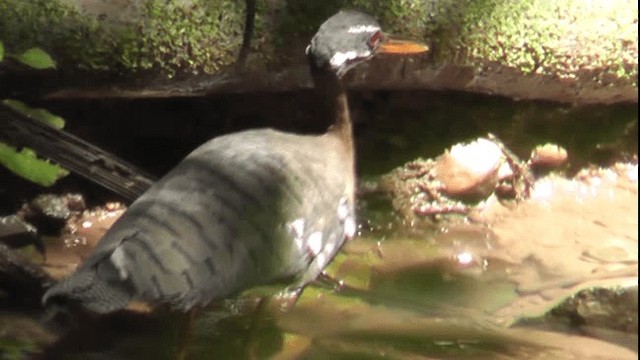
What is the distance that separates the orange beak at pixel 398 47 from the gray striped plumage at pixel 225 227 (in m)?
0.37

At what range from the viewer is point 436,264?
4.35 m

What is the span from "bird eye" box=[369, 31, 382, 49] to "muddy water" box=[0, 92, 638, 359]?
0.65m

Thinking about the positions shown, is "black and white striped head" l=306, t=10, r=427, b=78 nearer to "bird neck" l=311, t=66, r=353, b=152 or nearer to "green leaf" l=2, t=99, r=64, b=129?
"bird neck" l=311, t=66, r=353, b=152

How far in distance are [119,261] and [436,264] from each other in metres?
1.66

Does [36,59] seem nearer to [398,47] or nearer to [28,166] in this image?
[28,166]

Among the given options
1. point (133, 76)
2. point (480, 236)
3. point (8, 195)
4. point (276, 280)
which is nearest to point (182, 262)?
Answer: point (276, 280)

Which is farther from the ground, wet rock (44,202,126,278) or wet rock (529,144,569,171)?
wet rock (529,144,569,171)

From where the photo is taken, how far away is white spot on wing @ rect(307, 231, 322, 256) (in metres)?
3.61

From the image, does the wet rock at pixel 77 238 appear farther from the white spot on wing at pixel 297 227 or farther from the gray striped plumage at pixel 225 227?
the white spot on wing at pixel 297 227

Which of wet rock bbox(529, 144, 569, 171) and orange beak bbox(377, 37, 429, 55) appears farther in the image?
wet rock bbox(529, 144, 569, 171)

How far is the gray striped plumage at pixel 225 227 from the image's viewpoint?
2.98 meters

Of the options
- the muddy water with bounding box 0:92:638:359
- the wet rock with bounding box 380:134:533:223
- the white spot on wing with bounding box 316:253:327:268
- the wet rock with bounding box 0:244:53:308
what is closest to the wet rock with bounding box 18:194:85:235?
the muddy water with bounding box 0:92:638:359

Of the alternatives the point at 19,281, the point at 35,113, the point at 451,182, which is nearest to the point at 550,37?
the point at 451,182

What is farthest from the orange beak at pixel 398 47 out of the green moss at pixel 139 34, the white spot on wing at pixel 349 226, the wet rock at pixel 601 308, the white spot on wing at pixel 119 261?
the white spot on wing at pixel 119 261
